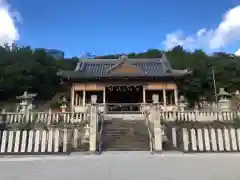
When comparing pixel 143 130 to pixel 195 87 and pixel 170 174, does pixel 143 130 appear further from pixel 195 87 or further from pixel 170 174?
pixel 195 87

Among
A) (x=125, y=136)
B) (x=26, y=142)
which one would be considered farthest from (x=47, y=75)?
(x=26, y=142)

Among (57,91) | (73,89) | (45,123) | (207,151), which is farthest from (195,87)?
(207,151)

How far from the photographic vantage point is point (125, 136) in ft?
41.0

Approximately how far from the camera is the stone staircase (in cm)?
1098

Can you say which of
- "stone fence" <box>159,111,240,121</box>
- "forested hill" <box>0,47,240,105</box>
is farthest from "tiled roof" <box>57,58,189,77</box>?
"forested hill" <box>0,47,240,105</box>

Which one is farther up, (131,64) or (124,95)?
(131,64)

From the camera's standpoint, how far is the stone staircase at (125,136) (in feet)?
36.0

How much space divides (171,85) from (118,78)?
482 centimetres

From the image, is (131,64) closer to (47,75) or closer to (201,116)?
(201,116)

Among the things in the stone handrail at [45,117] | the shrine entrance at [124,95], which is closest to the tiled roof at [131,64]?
the shrine entrance at [124,95]

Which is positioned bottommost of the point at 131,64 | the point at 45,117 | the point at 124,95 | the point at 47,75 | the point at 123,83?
the point at 45,117

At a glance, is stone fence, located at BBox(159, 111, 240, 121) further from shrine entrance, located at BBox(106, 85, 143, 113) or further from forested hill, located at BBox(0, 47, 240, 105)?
forested hill, located at BBox(0, 47, 240, 105)

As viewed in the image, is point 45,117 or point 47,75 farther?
A: point 47,75

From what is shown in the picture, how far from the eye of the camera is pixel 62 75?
74.6 ft
